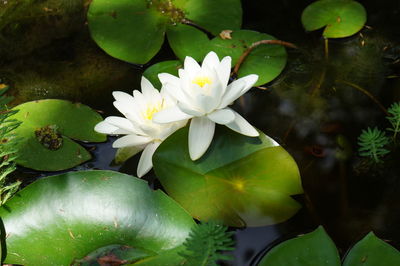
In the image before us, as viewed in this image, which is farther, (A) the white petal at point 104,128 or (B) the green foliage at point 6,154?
(A) the white petal at point 104,128

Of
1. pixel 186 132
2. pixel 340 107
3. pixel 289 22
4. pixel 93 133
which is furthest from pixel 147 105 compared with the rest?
pixel 289 22

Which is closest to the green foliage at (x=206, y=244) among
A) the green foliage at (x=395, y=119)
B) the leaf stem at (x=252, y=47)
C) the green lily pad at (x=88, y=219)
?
the green lily pad at (x=88, y=219)

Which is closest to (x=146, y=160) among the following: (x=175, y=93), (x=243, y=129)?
(x=175, y=93)

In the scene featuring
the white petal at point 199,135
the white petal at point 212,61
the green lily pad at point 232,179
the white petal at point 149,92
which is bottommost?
the green lily pad at point 232,179

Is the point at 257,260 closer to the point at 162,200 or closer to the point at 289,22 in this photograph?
the point at 162,200

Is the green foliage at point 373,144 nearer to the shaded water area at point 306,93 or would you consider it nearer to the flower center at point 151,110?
Result: the shaded water area at point 306,93

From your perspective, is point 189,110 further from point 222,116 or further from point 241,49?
point 241,49
